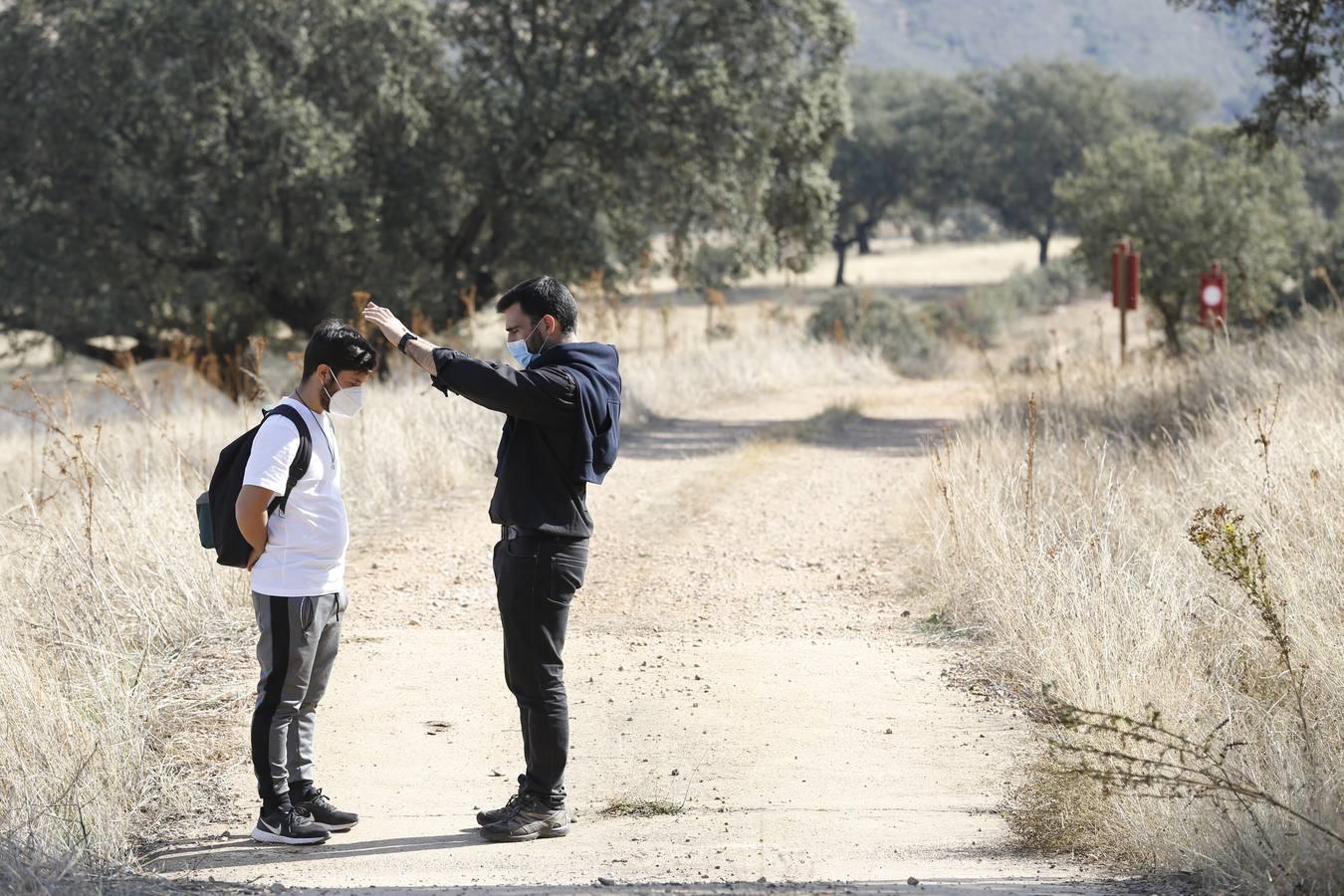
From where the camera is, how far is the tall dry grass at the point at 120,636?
451 centimetres

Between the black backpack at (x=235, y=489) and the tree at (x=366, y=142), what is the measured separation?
46.9ft

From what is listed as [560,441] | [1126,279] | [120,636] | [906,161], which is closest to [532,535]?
[560,441]

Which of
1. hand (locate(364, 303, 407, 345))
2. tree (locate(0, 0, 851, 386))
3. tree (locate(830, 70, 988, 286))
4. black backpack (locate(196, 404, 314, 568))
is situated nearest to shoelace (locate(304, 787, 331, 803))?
black backpack (locate(196, 404, 314, 568))

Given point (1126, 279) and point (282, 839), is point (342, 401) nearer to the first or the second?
point (282, 839)

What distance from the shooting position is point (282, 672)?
4.59 m

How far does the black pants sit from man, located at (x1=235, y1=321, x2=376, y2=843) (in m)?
0.57

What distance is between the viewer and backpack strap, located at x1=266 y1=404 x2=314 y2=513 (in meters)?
4.54

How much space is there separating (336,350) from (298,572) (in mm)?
703

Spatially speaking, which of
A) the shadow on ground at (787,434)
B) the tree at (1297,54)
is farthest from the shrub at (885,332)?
the tree at (1297,54)

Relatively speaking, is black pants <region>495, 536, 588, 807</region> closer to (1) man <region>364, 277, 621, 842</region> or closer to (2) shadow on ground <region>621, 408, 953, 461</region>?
(1) man <region>364, 277, 621, 842</region>

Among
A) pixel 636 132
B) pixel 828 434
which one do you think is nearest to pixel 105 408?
pixel 636 132

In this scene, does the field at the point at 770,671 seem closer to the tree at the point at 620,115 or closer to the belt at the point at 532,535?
the belt at the point at 532,535

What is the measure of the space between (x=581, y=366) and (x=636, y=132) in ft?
50.9

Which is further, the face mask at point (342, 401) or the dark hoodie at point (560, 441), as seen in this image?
the face mask at point (342, 401)
